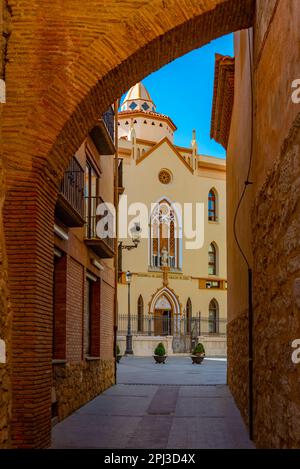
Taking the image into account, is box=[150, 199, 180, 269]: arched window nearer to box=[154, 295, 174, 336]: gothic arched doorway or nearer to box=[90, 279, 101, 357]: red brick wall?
box=[154, 295, 174, 336]: gothic arched doorway

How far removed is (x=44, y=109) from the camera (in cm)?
828

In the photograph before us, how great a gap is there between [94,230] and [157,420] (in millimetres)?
5067

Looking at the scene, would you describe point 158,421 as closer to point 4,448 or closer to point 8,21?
point 4,448

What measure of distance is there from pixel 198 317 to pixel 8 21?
3748cm

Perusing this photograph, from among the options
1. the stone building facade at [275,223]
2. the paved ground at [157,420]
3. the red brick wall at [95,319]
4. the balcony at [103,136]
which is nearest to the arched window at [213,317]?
the paved ground at [157,420]

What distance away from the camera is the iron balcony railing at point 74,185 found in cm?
1227

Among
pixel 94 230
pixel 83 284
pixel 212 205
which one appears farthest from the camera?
pixel 212 205

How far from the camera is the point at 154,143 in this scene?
1845 inches

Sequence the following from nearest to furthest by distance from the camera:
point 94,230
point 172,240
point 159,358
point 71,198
Answer: point 71,198 < point 94,230 < point 159,358 < point 172,240

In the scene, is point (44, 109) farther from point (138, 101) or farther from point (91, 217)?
point (138, 101)

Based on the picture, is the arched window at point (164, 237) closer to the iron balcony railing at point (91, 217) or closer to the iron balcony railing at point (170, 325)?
the iron balcony railing at point (170, 325)

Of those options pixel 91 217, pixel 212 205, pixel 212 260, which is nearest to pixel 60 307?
pixel 91 217

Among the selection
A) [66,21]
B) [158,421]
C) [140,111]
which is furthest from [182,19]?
[140,111]

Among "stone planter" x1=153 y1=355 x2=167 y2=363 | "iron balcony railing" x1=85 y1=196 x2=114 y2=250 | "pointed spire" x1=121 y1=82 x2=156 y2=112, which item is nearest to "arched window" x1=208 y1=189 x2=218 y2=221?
"pointed spire" x1=121 y1=82 x2=156 y2=112
